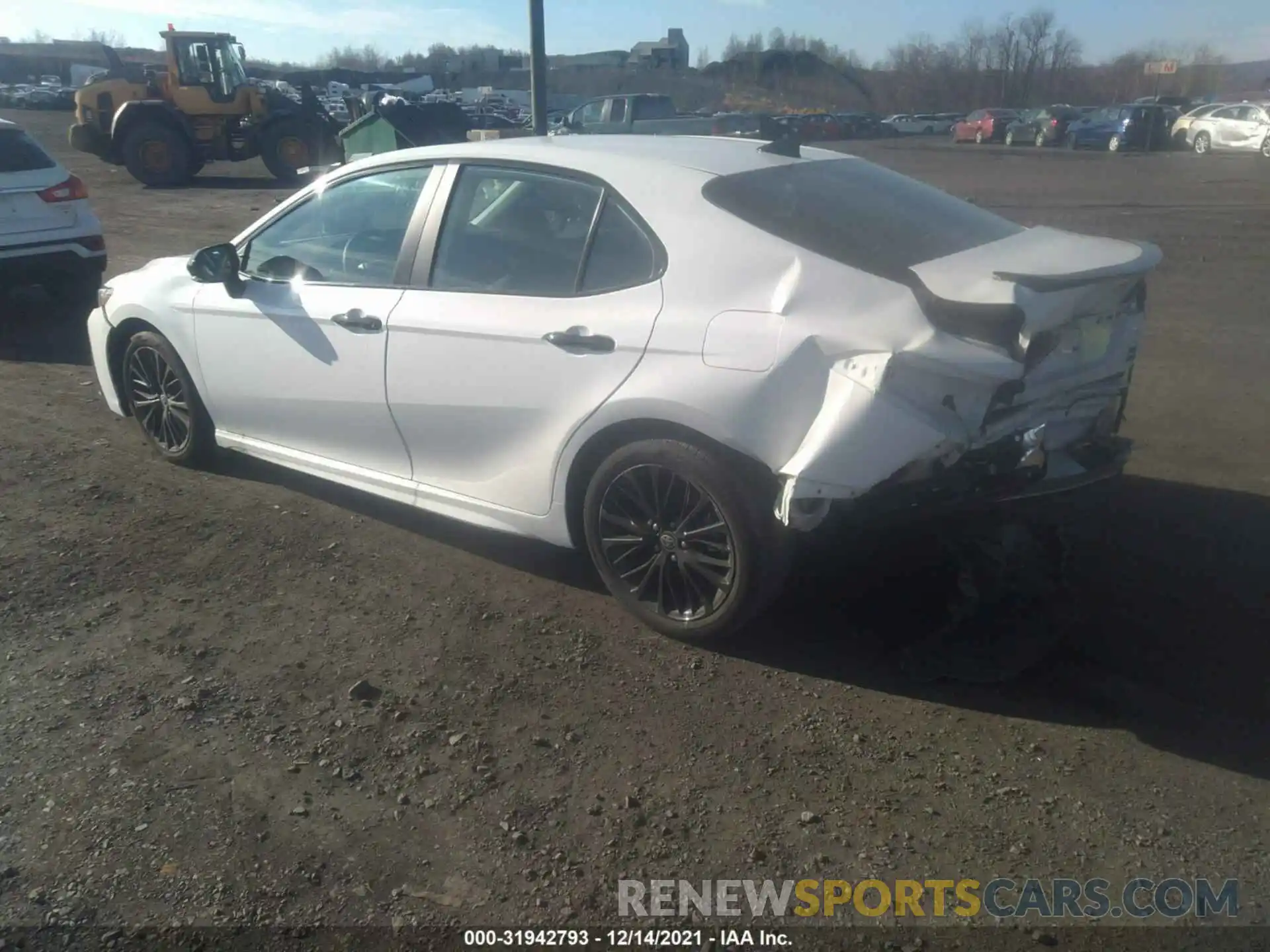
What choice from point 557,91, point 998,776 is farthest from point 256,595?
point 557,91

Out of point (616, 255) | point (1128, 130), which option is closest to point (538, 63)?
point (616, 255)

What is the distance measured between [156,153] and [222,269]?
62.1ft

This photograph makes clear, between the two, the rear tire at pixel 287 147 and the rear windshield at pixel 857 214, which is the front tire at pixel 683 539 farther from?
the rear tire at pixel 287 147

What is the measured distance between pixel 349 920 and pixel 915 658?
2.02 metres

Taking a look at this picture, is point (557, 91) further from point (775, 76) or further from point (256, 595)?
point (256, 595)

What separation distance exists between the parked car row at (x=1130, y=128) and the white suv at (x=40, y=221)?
2943 centimetres

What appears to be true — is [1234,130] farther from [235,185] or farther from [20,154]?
[20,154]

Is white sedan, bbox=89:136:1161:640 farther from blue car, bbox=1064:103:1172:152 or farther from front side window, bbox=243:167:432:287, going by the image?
blue car, bbox=1064:103:1172:152

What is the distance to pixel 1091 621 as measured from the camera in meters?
3.91

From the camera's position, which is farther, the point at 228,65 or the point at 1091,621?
the point at 228,65

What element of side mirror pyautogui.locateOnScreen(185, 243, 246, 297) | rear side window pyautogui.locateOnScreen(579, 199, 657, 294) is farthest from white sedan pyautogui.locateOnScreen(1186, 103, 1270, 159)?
side mirror pyautogui.locateOnScreen(185, 243, 246, 297)

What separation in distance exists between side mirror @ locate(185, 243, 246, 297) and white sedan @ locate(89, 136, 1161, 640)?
1cm

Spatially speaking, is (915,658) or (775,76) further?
(775,76)

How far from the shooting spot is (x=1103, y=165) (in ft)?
91.7
